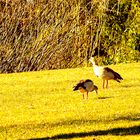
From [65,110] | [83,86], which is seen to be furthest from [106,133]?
[83,86]

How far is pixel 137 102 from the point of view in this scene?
13.7 m

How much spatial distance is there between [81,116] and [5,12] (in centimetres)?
1386

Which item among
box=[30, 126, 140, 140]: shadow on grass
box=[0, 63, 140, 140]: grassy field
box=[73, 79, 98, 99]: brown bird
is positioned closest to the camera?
box=[30, 126, 140, 140]: shadow on grass

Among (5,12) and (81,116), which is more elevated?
(5,12)

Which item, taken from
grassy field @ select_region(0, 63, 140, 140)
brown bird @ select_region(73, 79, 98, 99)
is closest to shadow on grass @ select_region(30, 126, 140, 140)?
grassy field @ select_region(0, 63, 140, 140)

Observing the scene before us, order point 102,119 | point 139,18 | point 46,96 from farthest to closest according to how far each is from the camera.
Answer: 1. point 139,18
2. point 46,96
3. point 102,119

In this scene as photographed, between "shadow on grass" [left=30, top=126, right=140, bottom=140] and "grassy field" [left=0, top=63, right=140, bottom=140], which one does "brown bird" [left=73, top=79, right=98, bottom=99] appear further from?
"shadow on grass" [left=30, top=126, right=140, bottom=140]

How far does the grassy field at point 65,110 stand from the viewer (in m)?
10.5

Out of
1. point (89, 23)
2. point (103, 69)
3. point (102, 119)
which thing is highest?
point (89, 23)

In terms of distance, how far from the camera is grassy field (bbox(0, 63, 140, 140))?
10547 millimetres

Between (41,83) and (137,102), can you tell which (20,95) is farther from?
(137,102)

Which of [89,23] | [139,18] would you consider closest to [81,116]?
[89,23]

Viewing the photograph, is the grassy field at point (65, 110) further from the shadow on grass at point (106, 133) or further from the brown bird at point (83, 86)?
the brown bird at point (83, 86)

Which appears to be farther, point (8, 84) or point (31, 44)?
point (31, 44)
